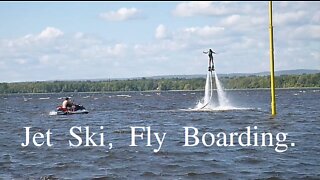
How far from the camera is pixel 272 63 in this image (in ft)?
113

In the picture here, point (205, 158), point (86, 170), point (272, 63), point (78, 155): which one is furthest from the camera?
point (272, 63)

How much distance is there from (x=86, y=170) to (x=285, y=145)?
31.8 ft

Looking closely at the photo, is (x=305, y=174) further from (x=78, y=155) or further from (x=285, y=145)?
(x=78, y=155)

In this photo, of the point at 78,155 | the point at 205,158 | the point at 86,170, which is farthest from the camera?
the point at 78,155

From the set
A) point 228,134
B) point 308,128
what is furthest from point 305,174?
point 308,128

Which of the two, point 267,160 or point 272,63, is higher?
point 272,63

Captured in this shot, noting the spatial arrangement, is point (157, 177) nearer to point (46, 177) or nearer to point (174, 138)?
point (46, 177)

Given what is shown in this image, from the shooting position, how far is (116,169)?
21969 millimetres

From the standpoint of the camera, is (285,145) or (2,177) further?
(285,145)

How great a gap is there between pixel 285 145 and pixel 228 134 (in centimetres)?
622

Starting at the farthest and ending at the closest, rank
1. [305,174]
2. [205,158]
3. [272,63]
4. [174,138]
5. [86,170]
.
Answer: [272,63], [174,138], [205,158], [86,170], [305,174]

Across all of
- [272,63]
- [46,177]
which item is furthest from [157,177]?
[272,63]

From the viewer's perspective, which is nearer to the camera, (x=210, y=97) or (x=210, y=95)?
(x=210, y=97)

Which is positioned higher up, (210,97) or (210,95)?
(210,95)
